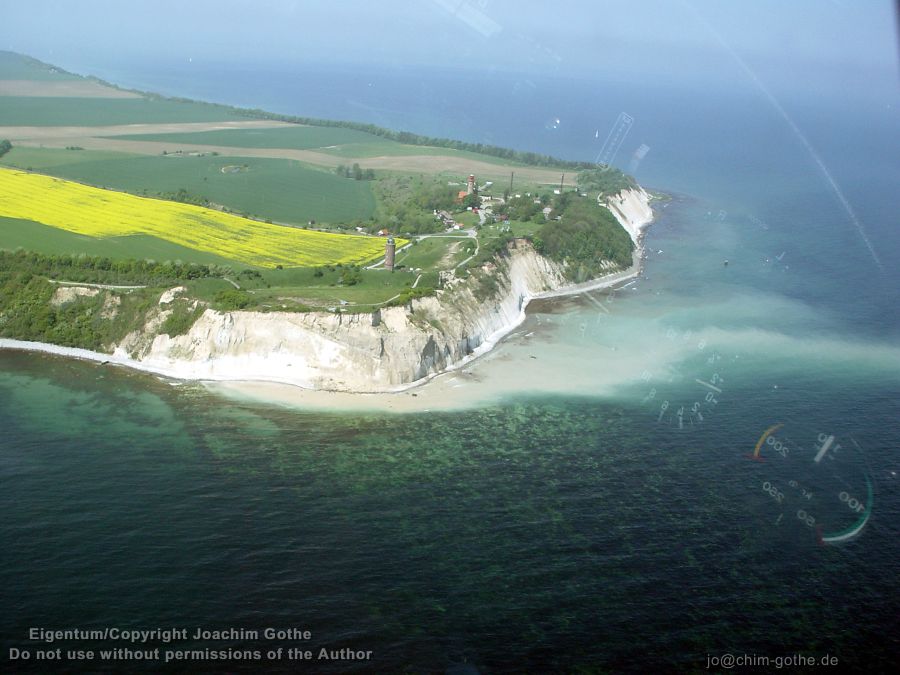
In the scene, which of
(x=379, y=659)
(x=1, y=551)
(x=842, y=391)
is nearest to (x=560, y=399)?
(x=842, y=391)

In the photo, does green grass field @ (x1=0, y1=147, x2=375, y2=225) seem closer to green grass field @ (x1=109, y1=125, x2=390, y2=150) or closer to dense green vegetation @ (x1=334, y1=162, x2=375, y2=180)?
dense green vegetation @ (x1=334, y1=162, x2=375, y2=180)

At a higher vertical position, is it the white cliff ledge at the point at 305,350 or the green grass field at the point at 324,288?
the green grass field at the point at 324,288

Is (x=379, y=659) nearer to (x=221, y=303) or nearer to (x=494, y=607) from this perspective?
(x=494, y=607)

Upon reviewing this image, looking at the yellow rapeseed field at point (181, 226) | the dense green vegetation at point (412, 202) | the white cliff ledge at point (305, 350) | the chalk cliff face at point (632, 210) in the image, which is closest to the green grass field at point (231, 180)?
the dense green vegetation at point (412, 202)

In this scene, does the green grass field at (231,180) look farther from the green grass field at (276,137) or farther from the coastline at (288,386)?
the coastline at (288,386)

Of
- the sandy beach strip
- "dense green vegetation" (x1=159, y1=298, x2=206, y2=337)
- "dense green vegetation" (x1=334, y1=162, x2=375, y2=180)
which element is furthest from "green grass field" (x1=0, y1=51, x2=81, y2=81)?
"dense green vegetation" (x1=159, y1=298, x2=206, y2=337)

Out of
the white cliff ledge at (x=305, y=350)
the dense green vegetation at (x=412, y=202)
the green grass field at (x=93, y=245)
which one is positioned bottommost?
the white cliff ledge at (x=305, y=350)
